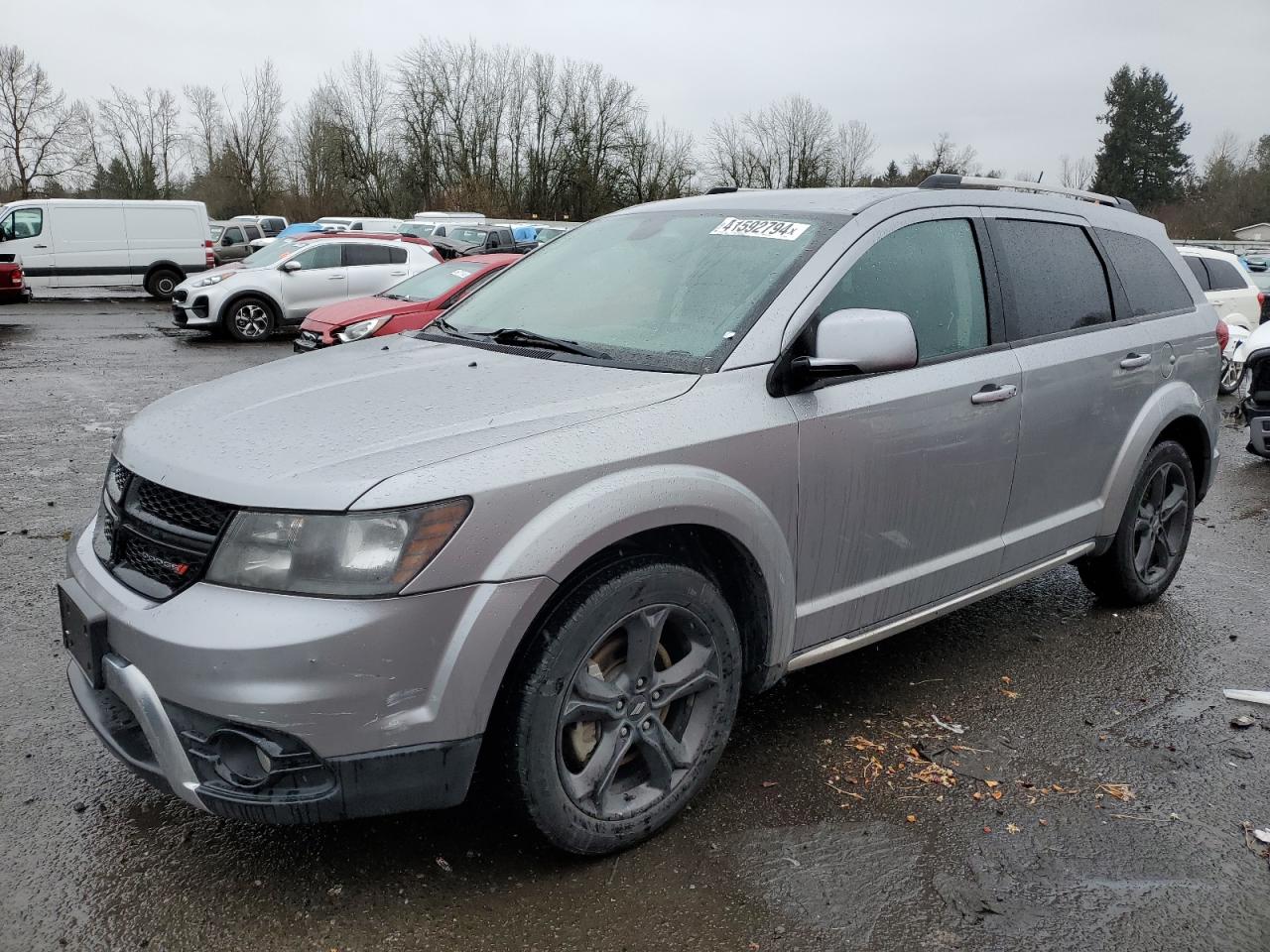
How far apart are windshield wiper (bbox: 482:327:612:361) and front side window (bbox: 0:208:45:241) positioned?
22747 millimetres

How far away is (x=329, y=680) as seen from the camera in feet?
7.22

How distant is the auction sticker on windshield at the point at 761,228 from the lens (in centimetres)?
334

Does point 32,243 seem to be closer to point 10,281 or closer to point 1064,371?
point 10,281

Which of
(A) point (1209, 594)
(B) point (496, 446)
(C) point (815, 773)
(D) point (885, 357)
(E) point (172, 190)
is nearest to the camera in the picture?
(B) point (496, 446)

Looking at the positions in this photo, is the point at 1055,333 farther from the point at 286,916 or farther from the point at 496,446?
the point at 286,916

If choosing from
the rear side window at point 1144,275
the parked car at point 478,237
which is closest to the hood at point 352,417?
the rear side window at point 1144,275

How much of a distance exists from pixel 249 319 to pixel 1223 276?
14.2 meters

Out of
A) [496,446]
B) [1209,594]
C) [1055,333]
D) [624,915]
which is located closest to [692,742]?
[624,915]

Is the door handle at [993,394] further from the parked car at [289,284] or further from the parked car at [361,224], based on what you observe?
the parked car at [361,224]

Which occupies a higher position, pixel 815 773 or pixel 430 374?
pixel 430 374

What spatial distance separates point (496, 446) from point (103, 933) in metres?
1.50

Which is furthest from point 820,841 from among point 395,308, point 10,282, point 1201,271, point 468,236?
point 468,236

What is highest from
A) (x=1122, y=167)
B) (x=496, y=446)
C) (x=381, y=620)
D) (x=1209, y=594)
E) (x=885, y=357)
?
Answer: (x=1122, y=167)

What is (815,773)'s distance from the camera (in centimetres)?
327
